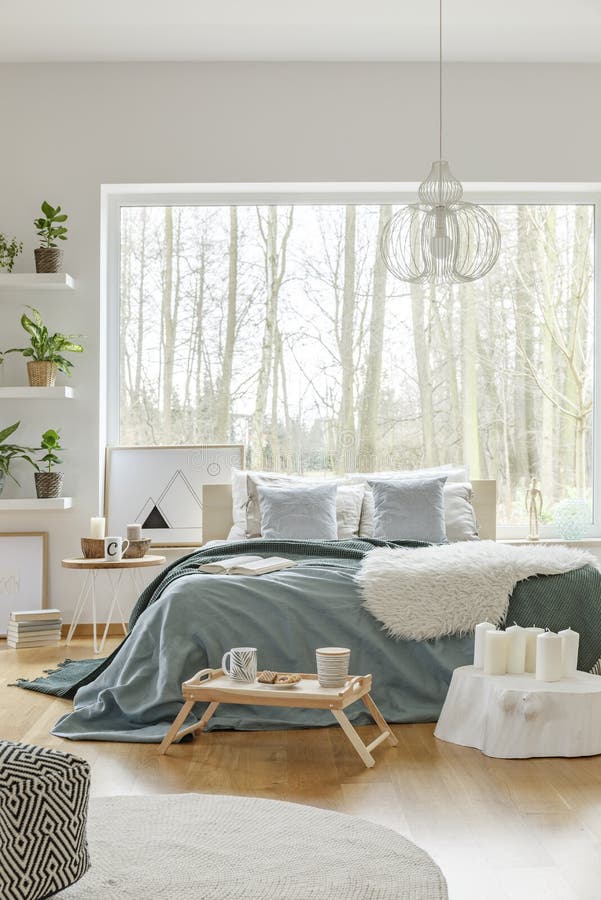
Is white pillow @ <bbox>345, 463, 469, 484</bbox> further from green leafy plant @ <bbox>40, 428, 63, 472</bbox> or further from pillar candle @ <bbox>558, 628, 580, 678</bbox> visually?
pillar candle @ <bbox>558, 628, 580, 678</bbox>

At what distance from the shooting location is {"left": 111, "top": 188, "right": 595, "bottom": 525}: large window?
20.0 feet

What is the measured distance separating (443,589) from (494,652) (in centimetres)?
42

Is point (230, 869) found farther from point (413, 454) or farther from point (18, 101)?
point (18, 101)

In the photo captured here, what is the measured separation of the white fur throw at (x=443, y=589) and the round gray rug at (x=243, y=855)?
1.18m

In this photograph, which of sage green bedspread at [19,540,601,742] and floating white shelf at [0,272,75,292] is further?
floating white shelf at [0,272,75,292]

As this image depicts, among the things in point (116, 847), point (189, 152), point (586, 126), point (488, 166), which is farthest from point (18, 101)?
point (116, 847)

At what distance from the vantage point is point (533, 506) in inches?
234

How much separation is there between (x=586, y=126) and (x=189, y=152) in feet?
7.57

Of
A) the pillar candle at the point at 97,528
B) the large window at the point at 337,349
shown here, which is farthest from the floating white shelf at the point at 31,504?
the large window at the point at 337,349

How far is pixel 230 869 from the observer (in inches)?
85.8

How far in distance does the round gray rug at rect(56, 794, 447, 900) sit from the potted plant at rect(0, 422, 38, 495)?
3.25 meters

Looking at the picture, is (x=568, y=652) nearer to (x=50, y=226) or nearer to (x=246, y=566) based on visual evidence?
(x=246, y=566)

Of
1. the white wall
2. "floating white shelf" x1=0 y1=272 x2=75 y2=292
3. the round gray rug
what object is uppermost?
the white wall

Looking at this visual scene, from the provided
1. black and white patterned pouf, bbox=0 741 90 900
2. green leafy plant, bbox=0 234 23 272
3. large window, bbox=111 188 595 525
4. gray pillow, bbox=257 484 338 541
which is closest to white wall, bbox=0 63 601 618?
green leafy plant, bbox=0 234 23 272
